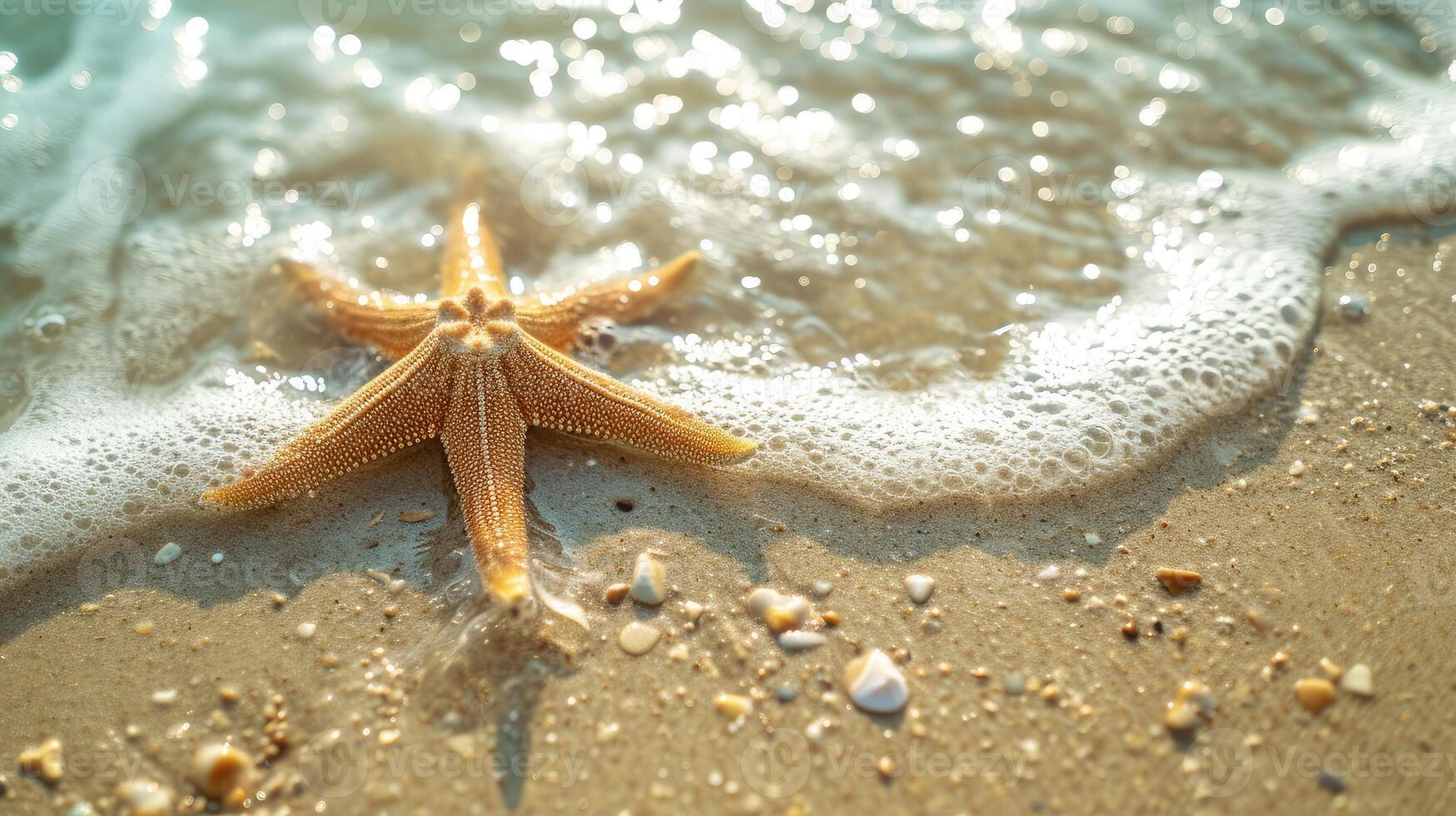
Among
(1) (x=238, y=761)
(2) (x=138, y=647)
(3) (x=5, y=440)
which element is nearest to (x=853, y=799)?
(1) (x=238, y=761)

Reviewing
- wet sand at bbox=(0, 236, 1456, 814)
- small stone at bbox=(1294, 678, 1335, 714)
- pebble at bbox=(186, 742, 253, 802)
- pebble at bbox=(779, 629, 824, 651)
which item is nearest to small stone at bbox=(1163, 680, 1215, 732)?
wet sand at bbox=(0, 236, 1456, 814)

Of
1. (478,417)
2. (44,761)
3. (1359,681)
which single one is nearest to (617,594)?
(478,417)

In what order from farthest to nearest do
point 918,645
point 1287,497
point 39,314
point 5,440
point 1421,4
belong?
point 1421,4
point 39,314
point 5,440
point 1287,497
point 918,645

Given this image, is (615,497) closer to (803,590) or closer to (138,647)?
(803,590)

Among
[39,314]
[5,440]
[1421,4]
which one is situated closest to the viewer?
[5,440]

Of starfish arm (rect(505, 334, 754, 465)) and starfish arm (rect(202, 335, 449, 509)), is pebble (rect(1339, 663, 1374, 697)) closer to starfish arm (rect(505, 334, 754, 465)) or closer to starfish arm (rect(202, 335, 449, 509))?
starfish arm (rect(505, 334, 754, 465))

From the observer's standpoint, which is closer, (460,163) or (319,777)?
(319,777)
